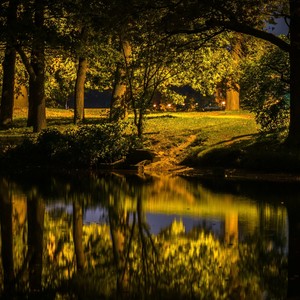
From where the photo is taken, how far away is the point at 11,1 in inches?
1266

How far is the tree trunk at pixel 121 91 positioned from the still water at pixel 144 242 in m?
10.4

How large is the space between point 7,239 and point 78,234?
1253 millimetres

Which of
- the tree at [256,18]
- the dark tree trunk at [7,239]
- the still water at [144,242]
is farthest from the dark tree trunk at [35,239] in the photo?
the tree at [256,18]

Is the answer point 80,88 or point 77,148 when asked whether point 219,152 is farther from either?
point 80,88

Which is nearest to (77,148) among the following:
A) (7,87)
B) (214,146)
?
(214,146)

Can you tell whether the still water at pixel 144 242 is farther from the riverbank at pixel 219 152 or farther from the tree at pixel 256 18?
the tree at pixel 256 18

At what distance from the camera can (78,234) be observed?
12.3m

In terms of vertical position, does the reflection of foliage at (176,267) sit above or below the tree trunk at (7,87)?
below

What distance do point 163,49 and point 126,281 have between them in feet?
58.5

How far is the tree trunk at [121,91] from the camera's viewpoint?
96.9 ft

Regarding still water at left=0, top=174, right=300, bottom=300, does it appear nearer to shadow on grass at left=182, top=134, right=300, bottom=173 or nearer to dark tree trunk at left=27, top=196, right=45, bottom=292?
dark tree trunk at left=27, top=196, right=45, bottom=292

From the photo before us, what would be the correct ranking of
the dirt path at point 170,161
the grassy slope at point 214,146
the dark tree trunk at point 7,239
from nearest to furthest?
1. the dark tree trunk at point 7,239
2. the grassy slope at point 214,146
3. the dirt path at point 170,161

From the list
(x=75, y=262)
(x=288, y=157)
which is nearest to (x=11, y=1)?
(x=288, y=157)

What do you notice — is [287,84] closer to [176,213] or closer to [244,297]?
[176,213]
